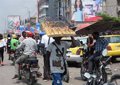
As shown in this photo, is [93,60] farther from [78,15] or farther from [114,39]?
[78,15]

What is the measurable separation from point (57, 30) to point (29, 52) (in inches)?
131

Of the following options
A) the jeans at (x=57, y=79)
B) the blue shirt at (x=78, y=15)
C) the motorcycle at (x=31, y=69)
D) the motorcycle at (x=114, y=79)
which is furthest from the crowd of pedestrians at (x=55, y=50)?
the blue shirt at (x=78, y=15)

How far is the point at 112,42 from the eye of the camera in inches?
859

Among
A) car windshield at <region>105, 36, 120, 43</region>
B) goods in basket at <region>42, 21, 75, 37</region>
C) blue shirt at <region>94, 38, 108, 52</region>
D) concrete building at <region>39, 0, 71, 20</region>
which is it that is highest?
concrete building at <region>39, 0, 71, 20</region>

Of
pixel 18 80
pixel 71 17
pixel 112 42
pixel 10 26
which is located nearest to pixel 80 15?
pixel 71 17

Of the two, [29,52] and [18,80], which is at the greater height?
[29,52]

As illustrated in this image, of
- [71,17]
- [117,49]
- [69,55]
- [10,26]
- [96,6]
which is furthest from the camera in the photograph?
[10,26]

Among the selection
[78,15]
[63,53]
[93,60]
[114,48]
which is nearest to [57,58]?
[63,53]

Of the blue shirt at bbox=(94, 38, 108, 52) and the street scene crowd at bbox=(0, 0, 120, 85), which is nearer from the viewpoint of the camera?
the street scene crowd at bbox=(0, 0, 120, 85)

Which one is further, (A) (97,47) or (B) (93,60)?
(B) (93,60)

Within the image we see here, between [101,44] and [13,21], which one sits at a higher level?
[13,21]

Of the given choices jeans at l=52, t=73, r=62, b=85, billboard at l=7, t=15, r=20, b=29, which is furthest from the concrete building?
billboard at l=7, t=15, r=20, b=29

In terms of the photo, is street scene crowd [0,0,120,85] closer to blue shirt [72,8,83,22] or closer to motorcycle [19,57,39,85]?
motorcycle [19,57,39,85]

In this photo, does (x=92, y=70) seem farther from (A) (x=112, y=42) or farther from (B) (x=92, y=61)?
(A) (x=112, y=42)
